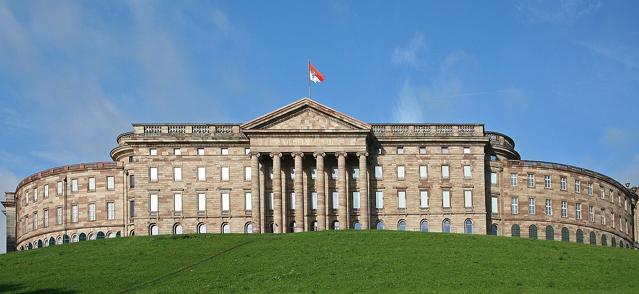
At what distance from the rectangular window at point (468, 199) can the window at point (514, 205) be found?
6.12 metres

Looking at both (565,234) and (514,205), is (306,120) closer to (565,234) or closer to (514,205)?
(514,205)

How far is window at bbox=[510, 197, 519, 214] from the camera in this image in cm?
12769

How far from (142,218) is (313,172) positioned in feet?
60.4

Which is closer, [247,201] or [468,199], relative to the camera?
[247,201]

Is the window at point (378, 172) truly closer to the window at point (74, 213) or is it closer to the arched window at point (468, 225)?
the arched window at point (468, 225)

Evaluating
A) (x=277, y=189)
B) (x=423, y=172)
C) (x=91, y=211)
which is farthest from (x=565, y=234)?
(x=91, y=211)

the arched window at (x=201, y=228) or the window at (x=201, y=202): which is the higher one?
the window at (x=201, y=202)

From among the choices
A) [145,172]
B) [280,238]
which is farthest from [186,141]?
[280,238]

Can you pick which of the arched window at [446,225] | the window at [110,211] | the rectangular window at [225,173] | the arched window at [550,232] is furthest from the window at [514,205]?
the window at [110,211]

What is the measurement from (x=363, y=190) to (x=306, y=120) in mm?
9315

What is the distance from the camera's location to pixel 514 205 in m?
128

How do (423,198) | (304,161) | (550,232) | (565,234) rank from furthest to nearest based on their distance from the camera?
(565,234) < (550,232) < (423,198) < (304,161)

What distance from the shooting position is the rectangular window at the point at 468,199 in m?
124

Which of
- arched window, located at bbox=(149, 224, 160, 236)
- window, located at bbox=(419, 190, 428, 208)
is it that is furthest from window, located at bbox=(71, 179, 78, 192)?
window, located at bbox=(419, 190, 428, 208)
